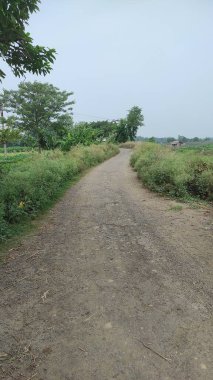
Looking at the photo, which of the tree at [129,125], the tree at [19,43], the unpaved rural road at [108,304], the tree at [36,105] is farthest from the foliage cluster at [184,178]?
the tree at [129,125]

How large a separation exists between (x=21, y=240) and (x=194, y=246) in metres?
3.40

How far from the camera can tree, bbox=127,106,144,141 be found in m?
68.4

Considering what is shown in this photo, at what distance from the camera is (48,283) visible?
4695 mm

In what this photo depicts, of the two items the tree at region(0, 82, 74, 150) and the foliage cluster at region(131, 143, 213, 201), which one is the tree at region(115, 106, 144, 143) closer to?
the tree at region(0, 82, 74, 150)

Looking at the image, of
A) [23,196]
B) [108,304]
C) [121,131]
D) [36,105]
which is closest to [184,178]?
[23,196]

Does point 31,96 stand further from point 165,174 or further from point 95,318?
point 95,318

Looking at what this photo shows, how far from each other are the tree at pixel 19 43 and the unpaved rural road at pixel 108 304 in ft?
12.2

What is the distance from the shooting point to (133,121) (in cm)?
6844

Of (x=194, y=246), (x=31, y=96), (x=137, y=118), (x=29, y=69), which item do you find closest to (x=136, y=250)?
(x=194, y=246)

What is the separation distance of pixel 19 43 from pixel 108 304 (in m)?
5.69

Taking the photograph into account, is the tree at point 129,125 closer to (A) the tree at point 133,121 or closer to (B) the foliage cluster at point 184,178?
(A) the tree at point 133,121

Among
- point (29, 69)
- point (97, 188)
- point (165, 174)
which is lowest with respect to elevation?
point (97, 188)

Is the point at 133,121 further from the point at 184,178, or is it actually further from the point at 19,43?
the point at 19,43

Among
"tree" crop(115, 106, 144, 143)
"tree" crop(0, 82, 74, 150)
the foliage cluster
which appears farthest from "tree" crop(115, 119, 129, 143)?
the foliage cluster
